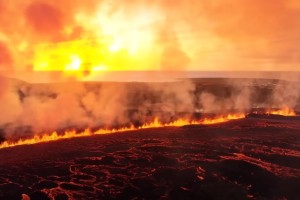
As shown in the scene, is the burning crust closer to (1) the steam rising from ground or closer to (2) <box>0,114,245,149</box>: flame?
(1) the steam rising from ground

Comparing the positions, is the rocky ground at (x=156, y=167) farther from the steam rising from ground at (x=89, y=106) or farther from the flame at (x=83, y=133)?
the steam rising from ground at (x=89, y=106)

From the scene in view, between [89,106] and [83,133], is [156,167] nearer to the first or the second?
[83,133]

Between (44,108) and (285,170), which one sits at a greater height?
(44,108)

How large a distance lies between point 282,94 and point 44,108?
47444 mm

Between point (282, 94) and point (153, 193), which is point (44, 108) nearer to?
point (153, 193)

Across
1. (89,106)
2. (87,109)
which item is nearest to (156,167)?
(87,109)

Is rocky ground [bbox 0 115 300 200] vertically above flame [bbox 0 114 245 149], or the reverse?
flame [bbox 0 114 245 149]

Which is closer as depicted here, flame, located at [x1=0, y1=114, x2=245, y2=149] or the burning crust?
flame, located at [x1=0, y1=114, x2=245, y2=149]

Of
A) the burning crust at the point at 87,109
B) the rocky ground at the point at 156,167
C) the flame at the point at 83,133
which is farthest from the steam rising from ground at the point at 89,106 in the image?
the rocky ground at the point at 156,167

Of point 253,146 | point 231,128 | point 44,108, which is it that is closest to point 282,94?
point 231,128

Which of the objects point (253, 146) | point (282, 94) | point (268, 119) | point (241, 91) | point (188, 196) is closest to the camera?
point (188, 196)

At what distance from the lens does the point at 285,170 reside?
743 inches

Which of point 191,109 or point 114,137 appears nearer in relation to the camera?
point 114,137

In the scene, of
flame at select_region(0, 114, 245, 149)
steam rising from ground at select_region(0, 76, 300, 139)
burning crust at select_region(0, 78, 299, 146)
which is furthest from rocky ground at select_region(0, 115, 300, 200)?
steam rising from ground at select_region(0, 76, 300, 139)
